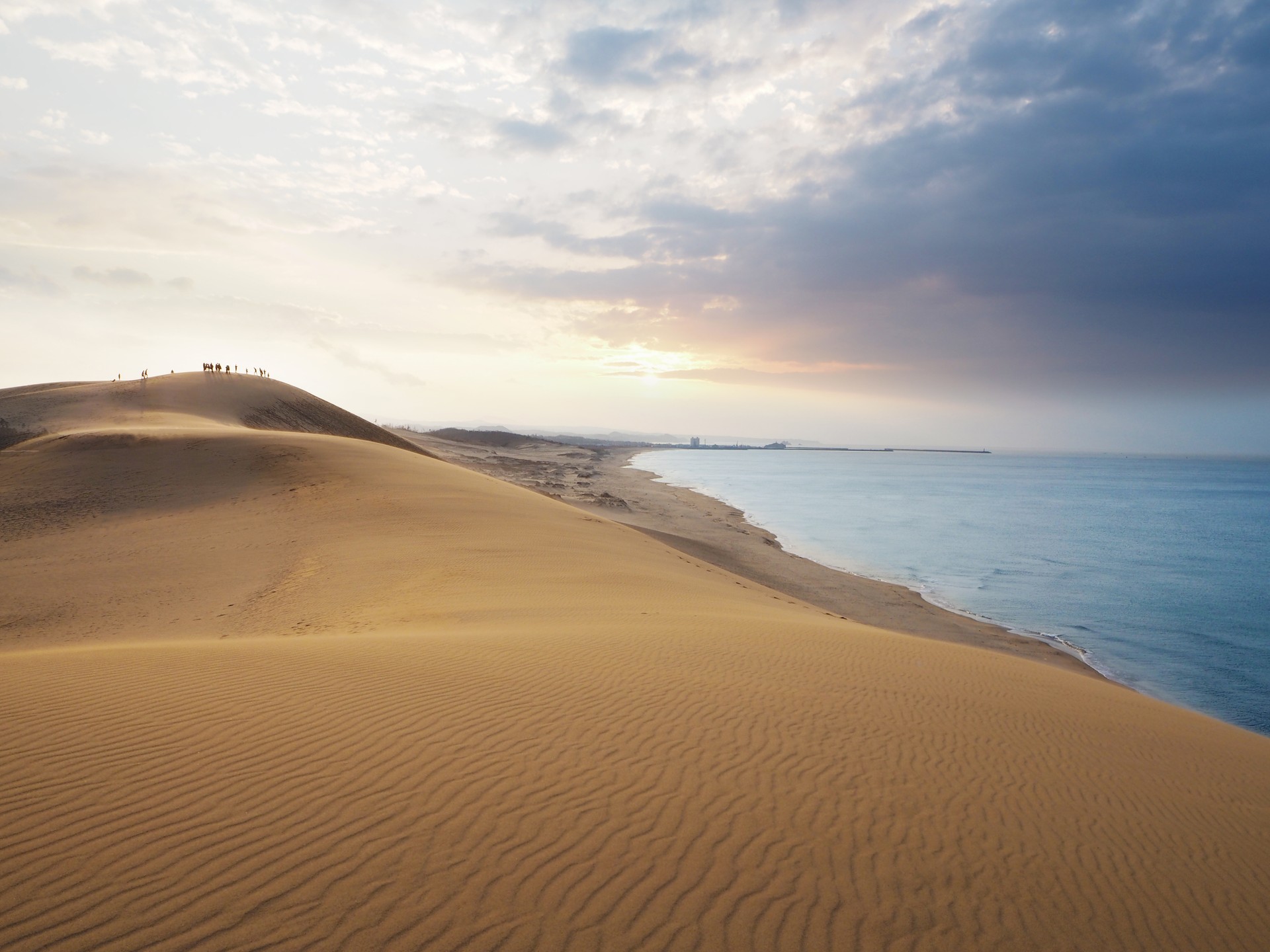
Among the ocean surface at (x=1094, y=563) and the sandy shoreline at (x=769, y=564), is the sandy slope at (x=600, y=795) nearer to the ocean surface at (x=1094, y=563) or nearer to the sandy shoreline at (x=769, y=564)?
the sandy shoreline at (x=769, y=564)

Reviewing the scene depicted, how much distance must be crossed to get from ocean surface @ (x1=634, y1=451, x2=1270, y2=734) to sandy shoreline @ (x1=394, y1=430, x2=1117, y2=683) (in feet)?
4.87

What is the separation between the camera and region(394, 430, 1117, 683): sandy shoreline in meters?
18.2

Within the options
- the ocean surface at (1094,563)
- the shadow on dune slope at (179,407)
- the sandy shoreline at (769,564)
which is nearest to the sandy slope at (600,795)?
the sandy shoreline at (769,564)

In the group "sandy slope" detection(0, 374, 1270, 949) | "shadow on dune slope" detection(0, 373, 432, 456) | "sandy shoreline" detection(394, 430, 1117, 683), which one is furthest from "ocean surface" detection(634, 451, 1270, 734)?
"shadow on dune slope" detection(0, 373, 432, 456)

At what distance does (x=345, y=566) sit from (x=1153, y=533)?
161 ft

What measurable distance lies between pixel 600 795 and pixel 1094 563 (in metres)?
35.3

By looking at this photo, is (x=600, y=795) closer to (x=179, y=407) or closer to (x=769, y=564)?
(x=769, y=564)

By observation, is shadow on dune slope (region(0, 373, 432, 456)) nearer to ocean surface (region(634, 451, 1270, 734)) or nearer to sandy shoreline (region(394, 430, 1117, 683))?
sandy shoreline (region(394, 430, 1117, 683))

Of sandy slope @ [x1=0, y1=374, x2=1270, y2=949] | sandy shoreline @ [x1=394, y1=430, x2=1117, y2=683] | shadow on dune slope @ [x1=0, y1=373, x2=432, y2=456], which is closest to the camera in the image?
sandy slope @ [x1=0, y1=374, x2=1270, y2=949]

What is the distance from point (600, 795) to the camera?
4656mm

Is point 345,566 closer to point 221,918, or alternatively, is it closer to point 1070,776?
point 221,918

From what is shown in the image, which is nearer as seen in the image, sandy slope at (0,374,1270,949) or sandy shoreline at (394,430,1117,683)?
sandy slope at (0,374,1270,949)

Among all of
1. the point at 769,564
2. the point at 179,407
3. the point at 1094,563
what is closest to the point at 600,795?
the point at 769,564

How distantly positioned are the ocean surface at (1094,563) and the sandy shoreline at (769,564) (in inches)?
58.5
